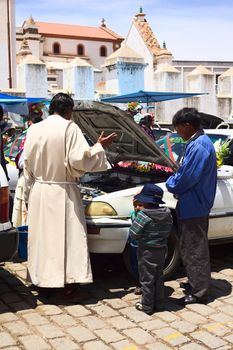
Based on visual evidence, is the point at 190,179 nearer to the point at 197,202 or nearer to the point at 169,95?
the point at 197,202

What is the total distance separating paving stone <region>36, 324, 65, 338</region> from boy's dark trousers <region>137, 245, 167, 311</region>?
83 centimetres

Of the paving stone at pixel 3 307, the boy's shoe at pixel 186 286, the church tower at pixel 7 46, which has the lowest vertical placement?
the paving stone at pixel 3 307

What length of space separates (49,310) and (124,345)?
0.96 m

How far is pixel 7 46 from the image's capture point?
25.0m

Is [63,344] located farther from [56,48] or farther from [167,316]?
[56,48]

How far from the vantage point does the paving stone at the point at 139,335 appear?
375cm

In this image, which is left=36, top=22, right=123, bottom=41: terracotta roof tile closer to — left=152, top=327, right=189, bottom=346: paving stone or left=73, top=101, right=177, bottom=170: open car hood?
left=73, top=101, right=177, bottom=170: open car hood

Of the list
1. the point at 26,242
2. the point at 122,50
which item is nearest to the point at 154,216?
the point at 26,242

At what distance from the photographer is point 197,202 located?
4.39 meters

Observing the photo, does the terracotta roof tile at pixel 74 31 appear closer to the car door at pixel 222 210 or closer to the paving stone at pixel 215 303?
the car door at pixel 222 210

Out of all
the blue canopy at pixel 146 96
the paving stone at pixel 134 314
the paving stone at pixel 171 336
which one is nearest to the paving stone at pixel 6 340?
the paving stone at pixel 134 314

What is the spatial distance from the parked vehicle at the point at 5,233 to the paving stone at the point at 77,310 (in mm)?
743

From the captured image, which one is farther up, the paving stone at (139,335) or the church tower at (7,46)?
the church tower at (7,46)

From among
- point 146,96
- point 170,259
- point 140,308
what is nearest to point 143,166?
point 170,259
